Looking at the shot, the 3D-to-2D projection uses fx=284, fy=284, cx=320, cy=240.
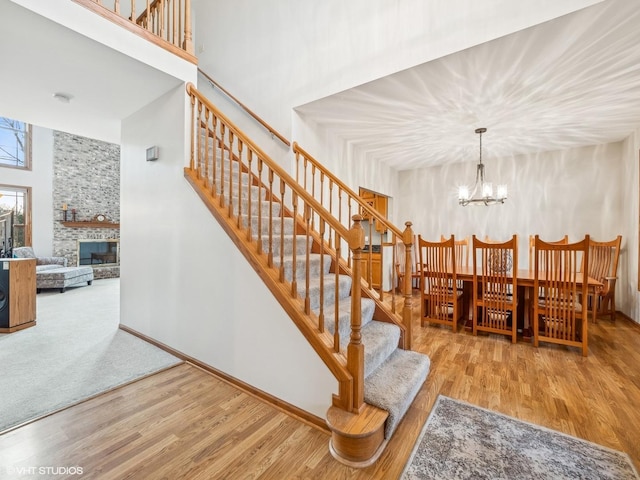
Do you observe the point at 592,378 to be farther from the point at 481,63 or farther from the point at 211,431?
the point at 211,431

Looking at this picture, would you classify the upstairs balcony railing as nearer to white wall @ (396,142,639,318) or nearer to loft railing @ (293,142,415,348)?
loft railing @ (293,142,415,348)

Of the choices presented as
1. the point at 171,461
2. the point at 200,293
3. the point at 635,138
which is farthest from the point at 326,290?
the point at 635,138

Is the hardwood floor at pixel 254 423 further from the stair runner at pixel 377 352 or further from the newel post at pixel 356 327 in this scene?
the newel post at pixel 356 327

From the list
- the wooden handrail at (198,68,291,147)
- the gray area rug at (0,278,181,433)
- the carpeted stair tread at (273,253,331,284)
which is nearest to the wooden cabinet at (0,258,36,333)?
the gray area rug at (0,278,181,433)

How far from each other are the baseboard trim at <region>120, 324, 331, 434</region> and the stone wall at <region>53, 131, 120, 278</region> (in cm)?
635

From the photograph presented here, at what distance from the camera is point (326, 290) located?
2457 millimetres

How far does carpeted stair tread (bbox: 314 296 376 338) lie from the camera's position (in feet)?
6.91

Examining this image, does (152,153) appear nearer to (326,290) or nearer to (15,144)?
(326,290)

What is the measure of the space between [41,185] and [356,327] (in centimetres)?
884

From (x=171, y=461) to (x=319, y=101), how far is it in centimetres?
343

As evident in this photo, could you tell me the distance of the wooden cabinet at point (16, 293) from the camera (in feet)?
11.0

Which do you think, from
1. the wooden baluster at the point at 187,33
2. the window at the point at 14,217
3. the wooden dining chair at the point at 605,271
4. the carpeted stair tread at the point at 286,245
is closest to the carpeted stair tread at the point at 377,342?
the carpeted stair tread at the point at 286,245

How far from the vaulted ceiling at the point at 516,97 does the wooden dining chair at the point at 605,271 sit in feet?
5.41

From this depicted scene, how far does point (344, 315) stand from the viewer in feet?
7.32
